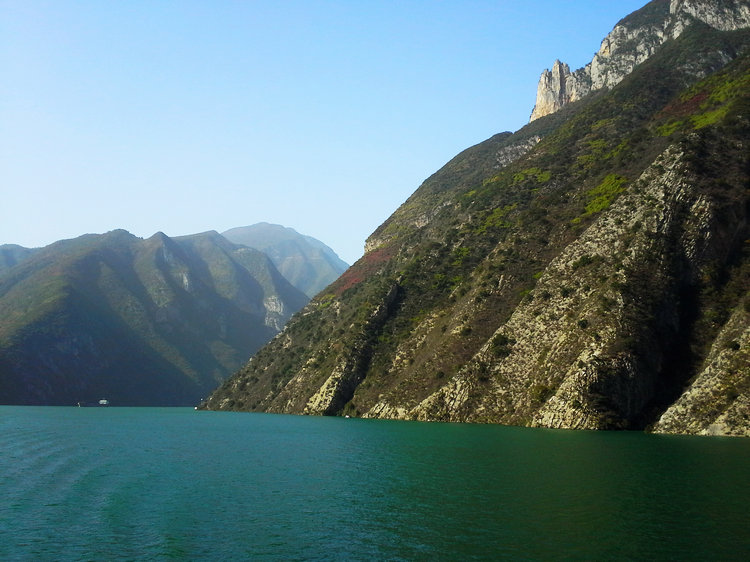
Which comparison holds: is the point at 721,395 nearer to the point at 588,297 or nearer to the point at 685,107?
the point at 588,297

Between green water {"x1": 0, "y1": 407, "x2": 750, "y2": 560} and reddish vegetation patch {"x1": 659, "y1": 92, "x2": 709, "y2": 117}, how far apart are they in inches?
3786

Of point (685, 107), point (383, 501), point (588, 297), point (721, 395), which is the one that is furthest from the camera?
point (685, 107)

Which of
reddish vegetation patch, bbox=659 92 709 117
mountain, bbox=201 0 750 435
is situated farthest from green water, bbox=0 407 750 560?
reddish vegetation patch, bbox=659 92 709 117

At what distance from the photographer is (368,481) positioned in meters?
46.6

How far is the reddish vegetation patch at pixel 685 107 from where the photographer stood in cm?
13768

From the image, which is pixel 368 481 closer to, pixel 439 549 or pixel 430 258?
pixel 439 549

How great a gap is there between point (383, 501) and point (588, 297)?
6746 centimetres

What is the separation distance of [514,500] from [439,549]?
1155cm

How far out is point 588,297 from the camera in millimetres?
96750

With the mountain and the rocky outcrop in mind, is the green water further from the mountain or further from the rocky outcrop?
the mountain

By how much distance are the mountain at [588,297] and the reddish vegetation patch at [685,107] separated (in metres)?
0.53

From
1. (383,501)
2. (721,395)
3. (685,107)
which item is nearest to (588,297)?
(721,395)

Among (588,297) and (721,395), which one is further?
(588,297)

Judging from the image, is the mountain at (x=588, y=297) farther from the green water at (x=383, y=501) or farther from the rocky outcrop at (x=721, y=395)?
the green water at (x=383, y=501)
